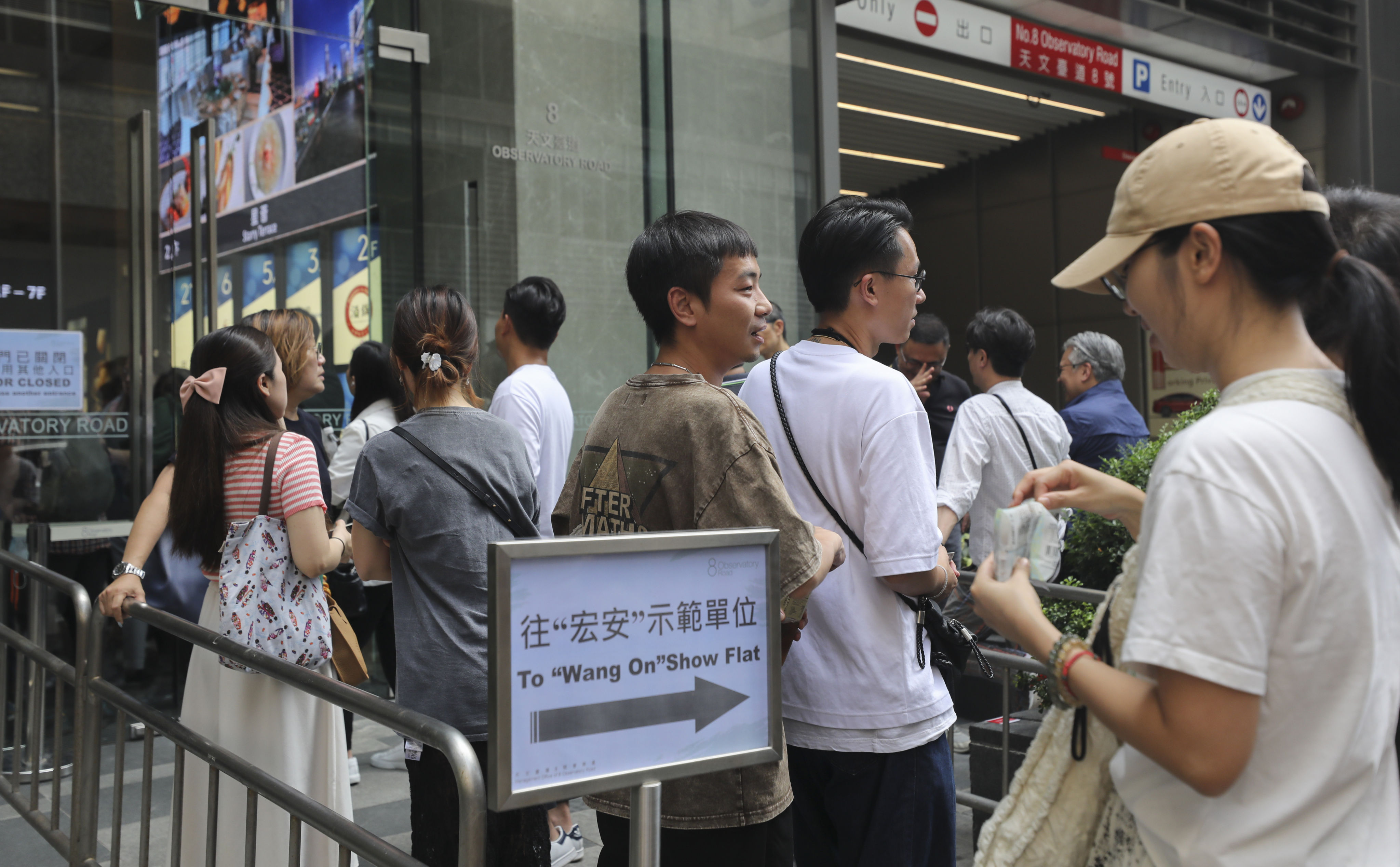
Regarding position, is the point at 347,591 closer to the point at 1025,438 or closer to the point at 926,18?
the point at 1025,438

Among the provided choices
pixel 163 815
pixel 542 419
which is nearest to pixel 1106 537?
pixel 542 419

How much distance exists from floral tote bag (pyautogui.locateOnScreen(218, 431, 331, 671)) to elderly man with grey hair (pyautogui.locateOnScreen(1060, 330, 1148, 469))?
11.6ft

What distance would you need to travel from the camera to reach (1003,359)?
16.3 feet

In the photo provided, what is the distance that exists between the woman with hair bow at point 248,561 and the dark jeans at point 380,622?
5.62ft

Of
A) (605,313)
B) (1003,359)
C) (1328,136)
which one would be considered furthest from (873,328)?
(1328,136)

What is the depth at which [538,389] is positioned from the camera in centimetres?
448

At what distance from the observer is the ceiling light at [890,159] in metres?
14.8

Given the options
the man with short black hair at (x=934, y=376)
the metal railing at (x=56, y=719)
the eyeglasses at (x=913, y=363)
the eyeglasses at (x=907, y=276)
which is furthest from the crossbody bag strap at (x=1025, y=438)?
the metal railing at (x=56, y=719)

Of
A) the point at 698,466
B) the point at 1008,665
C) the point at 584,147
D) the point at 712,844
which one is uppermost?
the point at 584,147

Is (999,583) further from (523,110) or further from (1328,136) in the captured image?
(1328,136)

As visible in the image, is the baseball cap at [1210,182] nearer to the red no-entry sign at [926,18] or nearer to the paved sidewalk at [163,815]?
the paved sidewalk at [163,815]

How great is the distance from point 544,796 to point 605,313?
213 inches

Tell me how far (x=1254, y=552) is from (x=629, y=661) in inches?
33.8

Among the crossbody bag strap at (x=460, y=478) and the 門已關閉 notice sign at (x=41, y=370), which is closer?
the crossbody bag strap at (x=460, y=478)
